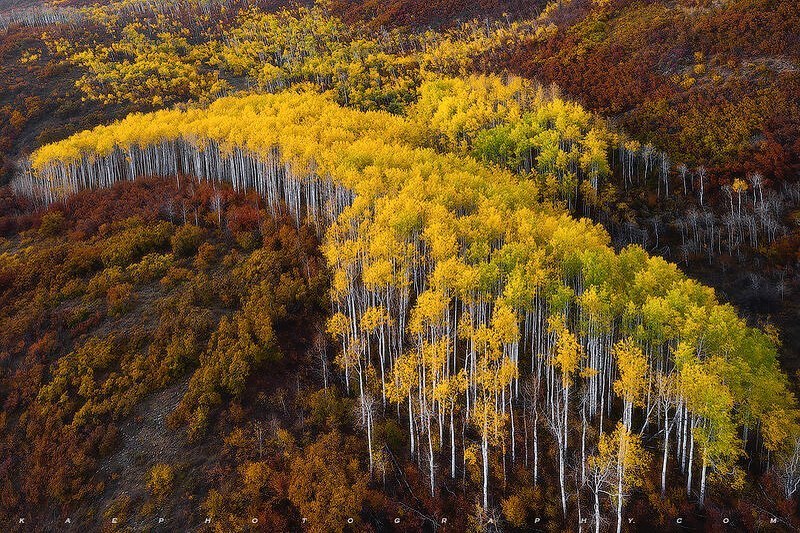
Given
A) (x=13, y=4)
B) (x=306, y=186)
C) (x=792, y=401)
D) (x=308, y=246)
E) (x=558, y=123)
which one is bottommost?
(x=792, y=401)

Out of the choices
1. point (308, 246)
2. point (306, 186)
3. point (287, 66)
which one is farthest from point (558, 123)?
point (287, 66)

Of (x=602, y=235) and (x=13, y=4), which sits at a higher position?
(x=13, y=4)

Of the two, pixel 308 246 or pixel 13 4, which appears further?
pixel 13 4

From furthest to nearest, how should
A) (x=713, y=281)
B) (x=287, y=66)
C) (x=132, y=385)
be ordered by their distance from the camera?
(x=287, y=66), (x=713, y=281), (x=132, y=385)

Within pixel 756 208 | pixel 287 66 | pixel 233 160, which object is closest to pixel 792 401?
pixel 756 208

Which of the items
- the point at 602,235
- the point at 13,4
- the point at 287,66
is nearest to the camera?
the point at 602,235

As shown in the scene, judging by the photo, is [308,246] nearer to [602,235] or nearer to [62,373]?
[62,373]
